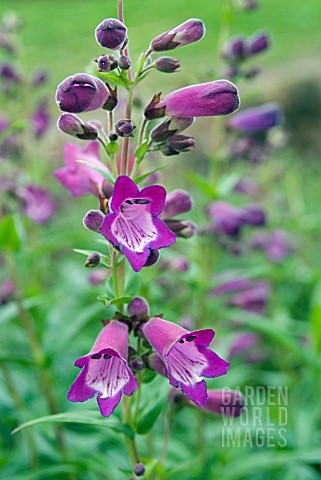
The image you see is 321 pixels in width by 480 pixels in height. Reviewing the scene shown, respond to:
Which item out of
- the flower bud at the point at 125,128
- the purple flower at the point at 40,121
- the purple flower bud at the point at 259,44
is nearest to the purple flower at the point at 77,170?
the flower bud at the point at 125,128

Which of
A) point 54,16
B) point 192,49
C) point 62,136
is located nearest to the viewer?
point 62,136

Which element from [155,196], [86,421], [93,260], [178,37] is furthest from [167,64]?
[86,421]

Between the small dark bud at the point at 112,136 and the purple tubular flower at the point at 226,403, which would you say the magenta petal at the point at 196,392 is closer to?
Result: the purple tubular flower at the point at 226,403

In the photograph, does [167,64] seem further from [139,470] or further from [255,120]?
[255,120]

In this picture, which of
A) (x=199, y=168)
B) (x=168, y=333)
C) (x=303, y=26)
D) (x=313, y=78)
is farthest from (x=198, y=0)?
(x=168, y=333)

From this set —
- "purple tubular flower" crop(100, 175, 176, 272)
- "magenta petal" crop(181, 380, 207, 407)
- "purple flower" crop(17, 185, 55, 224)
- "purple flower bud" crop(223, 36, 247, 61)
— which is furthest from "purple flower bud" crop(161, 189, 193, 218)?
"purple flower bud" crop(223, 36, 247, 61)

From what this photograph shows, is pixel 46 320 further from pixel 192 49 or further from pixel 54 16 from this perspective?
pixel 54 16
